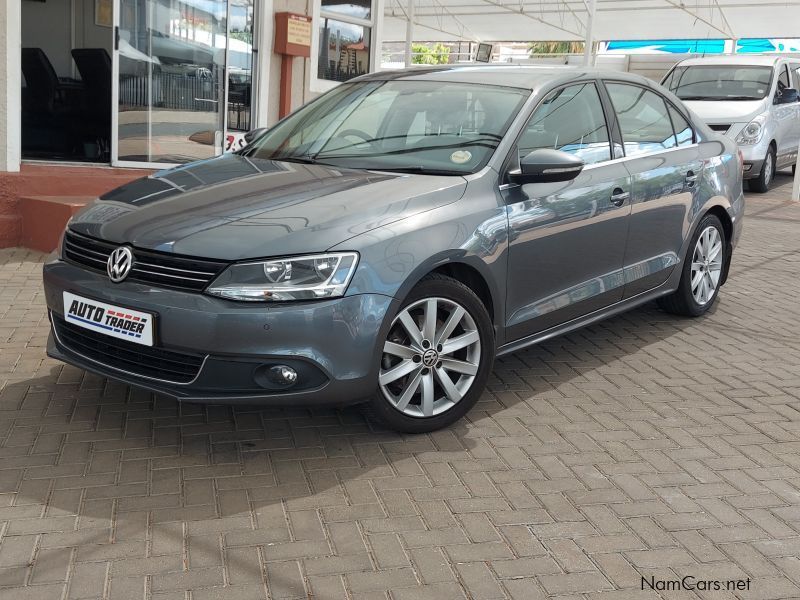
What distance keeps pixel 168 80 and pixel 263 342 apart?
6.40 meters

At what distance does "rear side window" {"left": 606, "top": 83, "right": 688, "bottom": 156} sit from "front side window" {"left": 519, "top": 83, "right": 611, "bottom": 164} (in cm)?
22

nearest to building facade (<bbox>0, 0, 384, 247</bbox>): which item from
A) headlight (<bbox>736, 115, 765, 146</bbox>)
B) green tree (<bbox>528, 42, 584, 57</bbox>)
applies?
headlight (<bbox>736, 115, 765, 146</bbox>)

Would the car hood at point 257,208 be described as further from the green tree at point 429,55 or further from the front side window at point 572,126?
the green tree at point 429,55

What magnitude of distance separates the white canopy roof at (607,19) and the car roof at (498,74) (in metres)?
19.7

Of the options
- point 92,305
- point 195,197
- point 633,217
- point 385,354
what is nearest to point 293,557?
point 385,354

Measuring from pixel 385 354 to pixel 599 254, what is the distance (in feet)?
5.34

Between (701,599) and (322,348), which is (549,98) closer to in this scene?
(322,348)

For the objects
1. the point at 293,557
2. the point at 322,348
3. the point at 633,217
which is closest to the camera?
the point at 293,557

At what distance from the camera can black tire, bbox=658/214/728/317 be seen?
19.9 ft

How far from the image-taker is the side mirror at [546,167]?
4.33 meters

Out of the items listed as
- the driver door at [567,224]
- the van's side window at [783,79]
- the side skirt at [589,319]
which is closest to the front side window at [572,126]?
the driver door at [567,224]

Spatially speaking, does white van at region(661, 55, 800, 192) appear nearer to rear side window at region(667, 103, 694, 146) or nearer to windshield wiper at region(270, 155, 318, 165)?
rear side window at region(667, 103, 694, 146)

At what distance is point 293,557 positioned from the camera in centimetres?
309

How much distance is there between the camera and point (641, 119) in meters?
5.60
